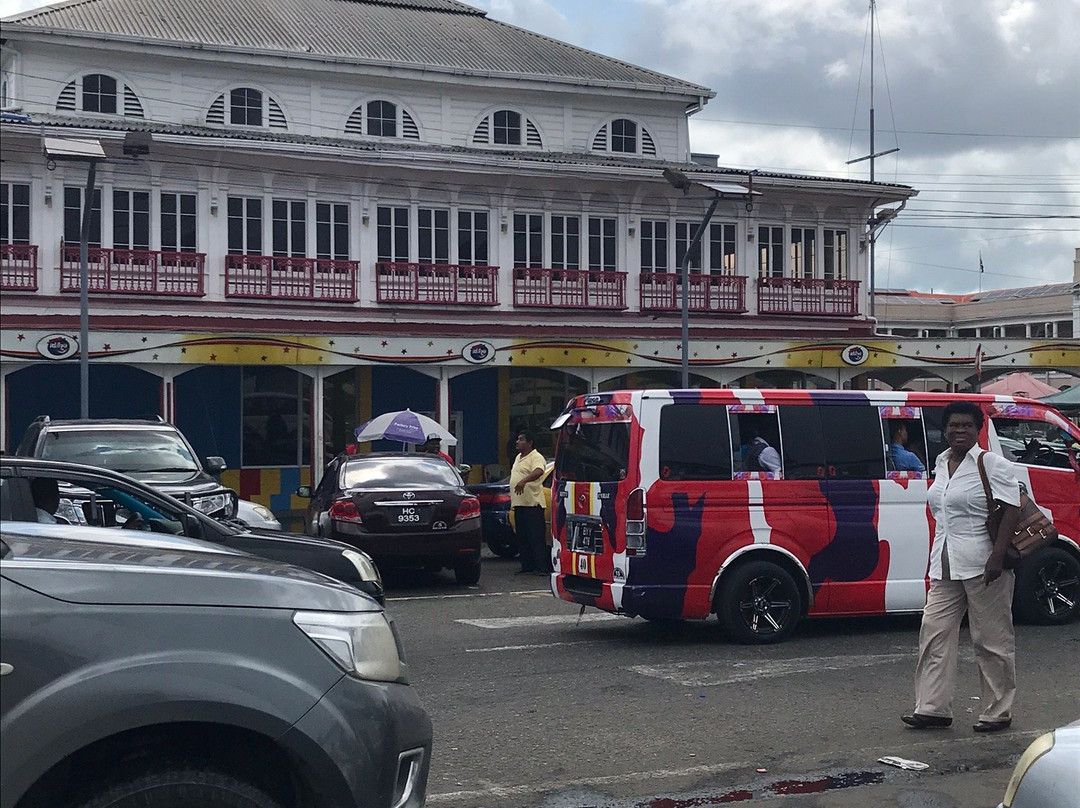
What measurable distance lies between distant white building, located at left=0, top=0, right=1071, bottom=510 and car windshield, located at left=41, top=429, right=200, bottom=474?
352 inches

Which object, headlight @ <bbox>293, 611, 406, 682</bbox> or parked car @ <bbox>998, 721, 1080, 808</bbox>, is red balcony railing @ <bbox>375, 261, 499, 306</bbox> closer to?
headlight @ <bbox>293, 611, 406, 682</bbox>

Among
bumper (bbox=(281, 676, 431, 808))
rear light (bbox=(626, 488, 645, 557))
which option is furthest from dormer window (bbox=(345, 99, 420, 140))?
bumper (bbox=(281, 676, 431, 808))

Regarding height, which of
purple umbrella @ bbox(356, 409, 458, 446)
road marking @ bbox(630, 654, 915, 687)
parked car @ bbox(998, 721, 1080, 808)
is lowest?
road marking @ bbox(630, 654, 915, 687)

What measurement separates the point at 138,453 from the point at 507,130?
19293 millimetres

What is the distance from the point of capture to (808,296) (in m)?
32.4

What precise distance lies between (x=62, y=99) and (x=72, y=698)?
89.2 ft

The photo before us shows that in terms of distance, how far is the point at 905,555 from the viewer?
1077cm

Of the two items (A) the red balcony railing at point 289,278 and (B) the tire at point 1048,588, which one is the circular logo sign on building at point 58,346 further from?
(B) the tire at point 1048,588

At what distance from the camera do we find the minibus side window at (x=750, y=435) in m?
10.4

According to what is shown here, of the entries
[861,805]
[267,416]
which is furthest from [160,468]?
[267,416]

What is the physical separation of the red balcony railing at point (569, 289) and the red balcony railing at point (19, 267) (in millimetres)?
10395

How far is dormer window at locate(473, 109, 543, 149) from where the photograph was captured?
1253 inches

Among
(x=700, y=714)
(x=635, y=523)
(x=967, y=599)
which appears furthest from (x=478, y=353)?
(x=967, y=599)

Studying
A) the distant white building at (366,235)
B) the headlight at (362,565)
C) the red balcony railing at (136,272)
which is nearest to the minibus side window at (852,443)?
the headlight at (362,565)
